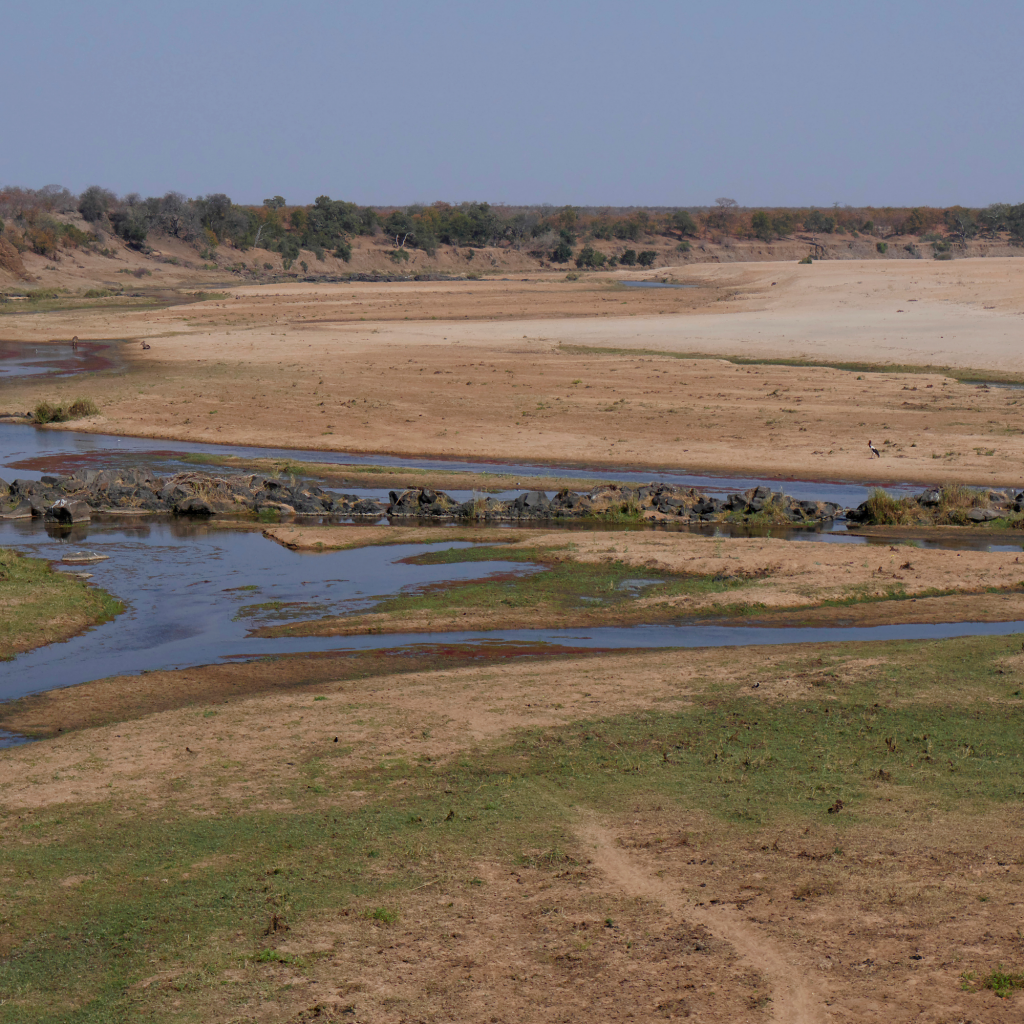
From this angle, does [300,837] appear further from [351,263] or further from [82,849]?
[351,263]

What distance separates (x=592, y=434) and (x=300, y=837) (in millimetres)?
29756

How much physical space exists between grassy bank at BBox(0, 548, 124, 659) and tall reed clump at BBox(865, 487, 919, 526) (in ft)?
57.7

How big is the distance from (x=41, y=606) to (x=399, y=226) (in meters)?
143

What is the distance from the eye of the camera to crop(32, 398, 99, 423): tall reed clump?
139 feet

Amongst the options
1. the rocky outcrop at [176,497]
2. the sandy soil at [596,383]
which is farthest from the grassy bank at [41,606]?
the sandy soil at [596,383]

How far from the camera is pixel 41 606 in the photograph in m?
19.7

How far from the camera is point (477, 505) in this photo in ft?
93.8

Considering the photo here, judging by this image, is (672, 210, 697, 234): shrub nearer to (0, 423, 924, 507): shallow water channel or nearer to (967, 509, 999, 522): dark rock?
(0, 423, 924, 507): shallow water channel

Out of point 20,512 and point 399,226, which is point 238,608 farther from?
point 399,226

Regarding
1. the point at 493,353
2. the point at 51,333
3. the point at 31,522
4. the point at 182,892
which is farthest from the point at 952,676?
the point at 51,333

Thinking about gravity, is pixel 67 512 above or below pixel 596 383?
below

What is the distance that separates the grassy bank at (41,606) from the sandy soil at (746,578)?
3393 mm

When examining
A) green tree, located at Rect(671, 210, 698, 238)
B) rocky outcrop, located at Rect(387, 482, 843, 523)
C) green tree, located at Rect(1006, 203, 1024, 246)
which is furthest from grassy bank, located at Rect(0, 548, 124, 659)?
green tree, located at Rect(671, 210, 698, 238)

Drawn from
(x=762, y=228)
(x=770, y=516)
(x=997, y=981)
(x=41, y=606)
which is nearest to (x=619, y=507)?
(x=770, y=516)
